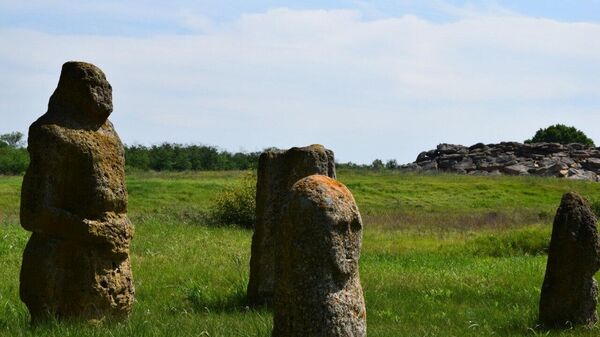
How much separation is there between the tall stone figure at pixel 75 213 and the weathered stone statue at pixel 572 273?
619cm

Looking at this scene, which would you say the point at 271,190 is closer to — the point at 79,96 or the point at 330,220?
the point at 79,96

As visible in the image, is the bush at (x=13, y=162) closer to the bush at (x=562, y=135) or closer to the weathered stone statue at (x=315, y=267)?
the weathered stone statue at (x=315, y=267)

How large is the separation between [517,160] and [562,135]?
36689 mm

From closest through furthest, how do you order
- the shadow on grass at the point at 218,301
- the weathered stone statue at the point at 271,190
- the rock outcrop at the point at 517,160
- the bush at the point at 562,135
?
the shadow on grass at the point at 218,301
the weathered stone statue at the point at 271,190
the rock outcrop at the point at 517,160
the bush at the point at 562,135

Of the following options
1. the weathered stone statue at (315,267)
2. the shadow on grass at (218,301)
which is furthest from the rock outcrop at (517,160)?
the weathered stone statue at (315,267)

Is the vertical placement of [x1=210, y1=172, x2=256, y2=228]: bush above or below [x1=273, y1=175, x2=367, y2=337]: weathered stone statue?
below

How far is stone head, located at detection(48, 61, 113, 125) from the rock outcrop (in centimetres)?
7233

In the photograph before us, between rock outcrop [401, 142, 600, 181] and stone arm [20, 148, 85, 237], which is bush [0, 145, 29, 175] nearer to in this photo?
rock outcrop [401, 142, 600, 181]

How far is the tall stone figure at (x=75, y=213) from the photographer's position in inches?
411

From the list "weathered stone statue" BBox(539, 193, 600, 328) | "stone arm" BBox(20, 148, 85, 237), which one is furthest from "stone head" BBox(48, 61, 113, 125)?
"weathered stone statue" BBox(539, 193, 600, 328)

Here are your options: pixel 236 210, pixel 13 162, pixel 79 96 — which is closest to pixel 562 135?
pixel 13 162

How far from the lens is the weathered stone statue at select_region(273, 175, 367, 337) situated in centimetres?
735

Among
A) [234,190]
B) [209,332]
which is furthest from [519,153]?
[209,332]

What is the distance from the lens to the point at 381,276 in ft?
62.8
